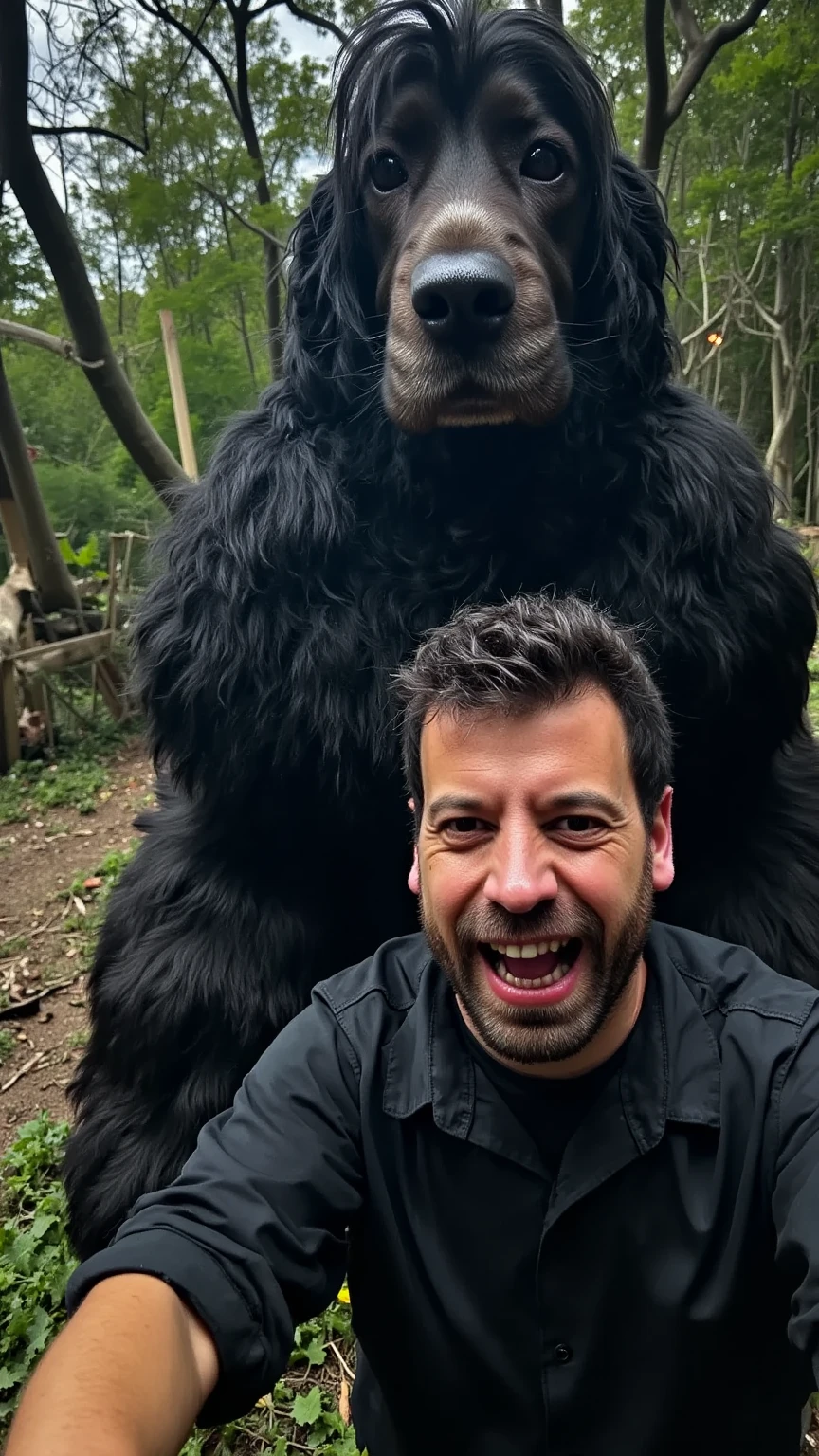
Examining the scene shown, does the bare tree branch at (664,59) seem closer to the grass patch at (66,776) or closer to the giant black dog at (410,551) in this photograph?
the giant black dog at (410,551)

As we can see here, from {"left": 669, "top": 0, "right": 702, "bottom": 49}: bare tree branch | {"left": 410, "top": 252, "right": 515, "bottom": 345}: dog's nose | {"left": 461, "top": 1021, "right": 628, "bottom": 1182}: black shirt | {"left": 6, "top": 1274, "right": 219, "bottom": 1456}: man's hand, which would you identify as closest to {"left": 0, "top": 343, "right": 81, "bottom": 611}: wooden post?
{"left": 669, "top": 0, "right": 702, "bottom": 49}: bare tree branch

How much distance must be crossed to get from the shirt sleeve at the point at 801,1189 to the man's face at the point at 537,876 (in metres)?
0.23

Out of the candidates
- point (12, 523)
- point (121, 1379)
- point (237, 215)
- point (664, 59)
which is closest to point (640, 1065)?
point (121, 1379)

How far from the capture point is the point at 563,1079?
3.76ft

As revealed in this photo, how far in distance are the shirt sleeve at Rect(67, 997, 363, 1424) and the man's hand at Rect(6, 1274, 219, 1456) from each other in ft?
0.07

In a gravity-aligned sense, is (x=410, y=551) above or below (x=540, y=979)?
above

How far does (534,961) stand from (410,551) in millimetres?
1003

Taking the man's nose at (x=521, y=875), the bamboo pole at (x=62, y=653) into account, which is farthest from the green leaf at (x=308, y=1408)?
the bamboo pole at (x=62, y=653)

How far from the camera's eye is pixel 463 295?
59.0 inches

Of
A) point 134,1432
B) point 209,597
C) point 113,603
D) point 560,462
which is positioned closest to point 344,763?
point 209,597

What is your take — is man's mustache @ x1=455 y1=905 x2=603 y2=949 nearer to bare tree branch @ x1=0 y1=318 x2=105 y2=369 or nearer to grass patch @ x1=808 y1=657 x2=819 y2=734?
grass patch @ x1=808 y1=657 x2=819 y2=734

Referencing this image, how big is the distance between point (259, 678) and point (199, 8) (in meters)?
5.99

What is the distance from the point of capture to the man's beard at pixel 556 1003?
40.6 inches

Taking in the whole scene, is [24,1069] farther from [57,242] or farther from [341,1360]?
[57,242]
